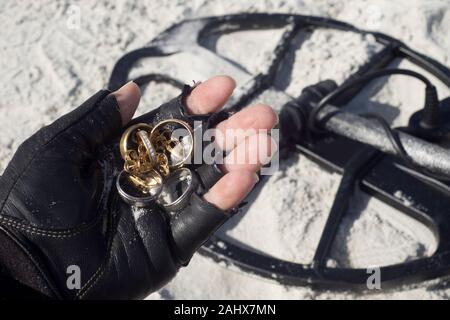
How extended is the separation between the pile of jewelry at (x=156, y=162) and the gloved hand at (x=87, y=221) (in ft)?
0.14

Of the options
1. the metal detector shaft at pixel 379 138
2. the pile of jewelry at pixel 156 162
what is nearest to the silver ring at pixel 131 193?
the pile of jewelry at pixel 156 162

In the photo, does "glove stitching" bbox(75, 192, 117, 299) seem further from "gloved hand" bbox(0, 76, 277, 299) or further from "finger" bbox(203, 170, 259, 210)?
"finger" bbox(203, 170, 259, 210)

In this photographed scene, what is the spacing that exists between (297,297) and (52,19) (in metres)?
1.73

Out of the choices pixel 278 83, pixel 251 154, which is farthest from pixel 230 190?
pixel 278 83

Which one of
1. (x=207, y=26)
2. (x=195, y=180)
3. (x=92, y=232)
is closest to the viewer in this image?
(x=92, y=232)

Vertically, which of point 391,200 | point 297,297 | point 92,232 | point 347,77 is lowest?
point 297,297

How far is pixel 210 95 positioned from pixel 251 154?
235 millimetres

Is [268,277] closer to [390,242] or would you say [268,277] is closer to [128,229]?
[390,242]

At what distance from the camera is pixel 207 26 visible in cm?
248

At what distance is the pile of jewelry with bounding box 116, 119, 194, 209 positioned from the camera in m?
1.42

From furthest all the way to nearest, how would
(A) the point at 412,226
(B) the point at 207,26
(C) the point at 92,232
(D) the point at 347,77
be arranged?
(B) the point at 207,26 < (D) the point at 347,77 < (A) the point at 412,226 < (C) the point at 92,232

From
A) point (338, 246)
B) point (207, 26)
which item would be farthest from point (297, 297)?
point (207, 26)

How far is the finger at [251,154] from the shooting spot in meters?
1.40

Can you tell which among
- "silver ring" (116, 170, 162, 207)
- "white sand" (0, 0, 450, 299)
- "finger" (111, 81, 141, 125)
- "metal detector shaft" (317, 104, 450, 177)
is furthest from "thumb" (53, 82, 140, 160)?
"metal detector shaft" (317, 104, 450, 177)
